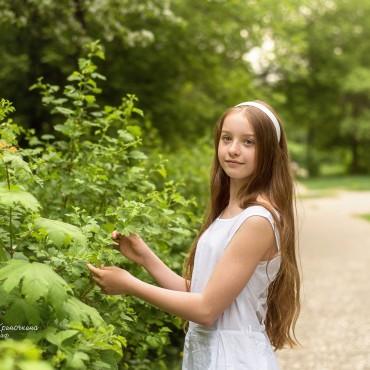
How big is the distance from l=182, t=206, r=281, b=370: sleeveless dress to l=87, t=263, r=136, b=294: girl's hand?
32 centimetres

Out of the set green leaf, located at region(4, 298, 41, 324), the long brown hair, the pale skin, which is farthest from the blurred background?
green leaf, located at region(4, 298, 41, 324)

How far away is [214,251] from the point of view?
8.08 ft

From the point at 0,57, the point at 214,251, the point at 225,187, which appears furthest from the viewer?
the point at 0,57

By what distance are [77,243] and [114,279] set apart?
0.57ft

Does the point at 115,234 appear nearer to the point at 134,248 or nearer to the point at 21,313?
the point at 134,248

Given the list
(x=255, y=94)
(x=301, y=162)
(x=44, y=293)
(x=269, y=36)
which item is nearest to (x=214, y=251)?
(x=44, y=293)

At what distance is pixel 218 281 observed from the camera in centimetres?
228

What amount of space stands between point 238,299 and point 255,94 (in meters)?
10.1

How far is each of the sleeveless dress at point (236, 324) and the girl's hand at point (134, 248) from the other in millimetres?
232

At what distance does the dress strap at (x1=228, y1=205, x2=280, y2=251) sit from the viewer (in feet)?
7.69

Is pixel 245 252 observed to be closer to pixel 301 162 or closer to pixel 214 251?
pixel 214 251

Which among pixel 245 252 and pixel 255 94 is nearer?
pixel 245 252

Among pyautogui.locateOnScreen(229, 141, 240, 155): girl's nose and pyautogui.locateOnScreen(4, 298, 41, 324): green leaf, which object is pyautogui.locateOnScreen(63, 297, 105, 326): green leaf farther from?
pyautogui.locateOnScreen(229, 141, 240, 155): girl's nose

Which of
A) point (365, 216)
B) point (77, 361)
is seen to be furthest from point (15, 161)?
point (365, 216)
